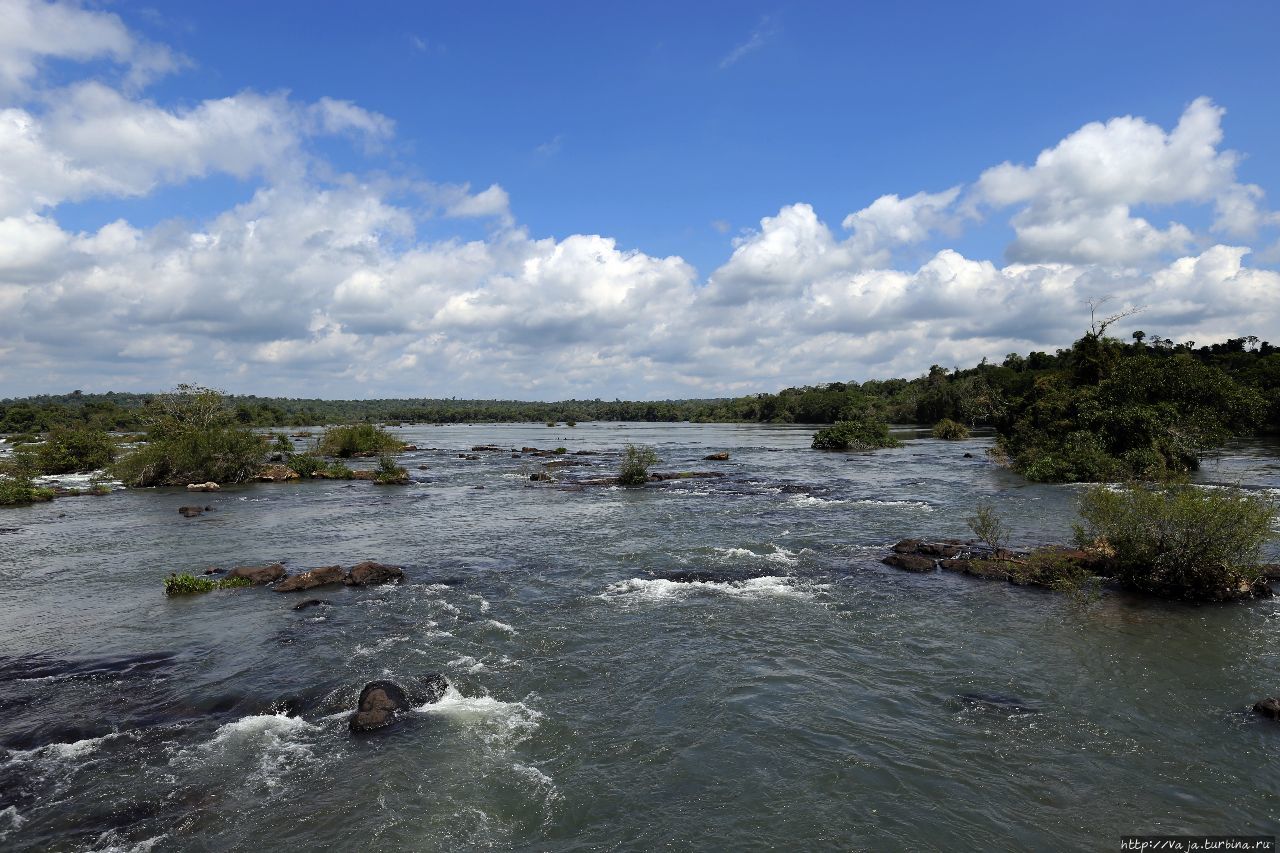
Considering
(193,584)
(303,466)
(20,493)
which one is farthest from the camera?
(303,466)

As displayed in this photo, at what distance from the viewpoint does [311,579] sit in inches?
861

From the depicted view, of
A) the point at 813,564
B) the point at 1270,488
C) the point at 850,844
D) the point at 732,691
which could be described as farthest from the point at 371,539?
the point at 1270,488

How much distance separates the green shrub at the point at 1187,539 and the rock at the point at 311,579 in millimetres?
23592

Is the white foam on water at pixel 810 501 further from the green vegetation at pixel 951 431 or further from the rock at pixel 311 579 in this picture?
the green vegetation at pixel 951 431

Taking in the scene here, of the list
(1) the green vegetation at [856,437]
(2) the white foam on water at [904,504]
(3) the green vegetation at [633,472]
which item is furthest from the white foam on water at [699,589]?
(1) the green vegetation at [856,437]

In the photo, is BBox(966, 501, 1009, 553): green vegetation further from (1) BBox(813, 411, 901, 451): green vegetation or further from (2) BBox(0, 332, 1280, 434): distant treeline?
(1) BBox(813, 411, 901, 451): green vegetation

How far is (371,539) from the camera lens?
29750 mm

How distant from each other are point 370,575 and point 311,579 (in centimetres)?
186

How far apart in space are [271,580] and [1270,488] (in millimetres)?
46768

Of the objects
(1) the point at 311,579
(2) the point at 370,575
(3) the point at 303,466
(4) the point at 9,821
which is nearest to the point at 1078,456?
(2) the point at 370,575

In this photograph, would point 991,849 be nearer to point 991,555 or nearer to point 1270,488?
point 991,555

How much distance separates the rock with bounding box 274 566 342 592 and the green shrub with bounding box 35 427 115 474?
48.2 metres

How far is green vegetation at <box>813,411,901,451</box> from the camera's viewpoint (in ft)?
240

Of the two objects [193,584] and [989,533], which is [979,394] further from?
[193,584]
